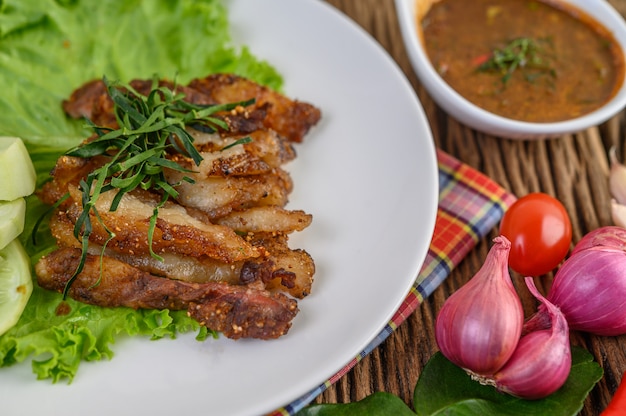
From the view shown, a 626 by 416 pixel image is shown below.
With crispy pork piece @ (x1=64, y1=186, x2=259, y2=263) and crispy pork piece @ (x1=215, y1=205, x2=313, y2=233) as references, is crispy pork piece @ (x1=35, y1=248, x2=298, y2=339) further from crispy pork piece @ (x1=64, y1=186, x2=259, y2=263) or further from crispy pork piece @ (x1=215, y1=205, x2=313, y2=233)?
crispy pork piece @ (x1=215, y1=205, x2=313, y2=233)

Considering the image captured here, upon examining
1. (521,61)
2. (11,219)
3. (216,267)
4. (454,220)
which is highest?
(521,61)

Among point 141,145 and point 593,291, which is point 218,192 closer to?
point 141,145

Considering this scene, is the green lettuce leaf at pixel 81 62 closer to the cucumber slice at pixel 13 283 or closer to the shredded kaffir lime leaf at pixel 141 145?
the cucumber slice at pixel 13 283

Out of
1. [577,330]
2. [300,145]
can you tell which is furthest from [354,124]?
[577,330]

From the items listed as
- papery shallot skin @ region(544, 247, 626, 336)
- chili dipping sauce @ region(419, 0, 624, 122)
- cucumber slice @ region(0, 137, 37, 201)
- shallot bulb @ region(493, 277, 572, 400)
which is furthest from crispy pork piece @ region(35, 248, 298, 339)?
chili dipping sauce @ region(419, 0, 624, 122)

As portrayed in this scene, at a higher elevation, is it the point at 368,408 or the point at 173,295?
the point at 173,295

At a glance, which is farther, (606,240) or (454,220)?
(454,220)

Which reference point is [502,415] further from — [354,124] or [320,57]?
[320,57]

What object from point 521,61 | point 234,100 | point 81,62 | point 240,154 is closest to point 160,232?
point 240,154
